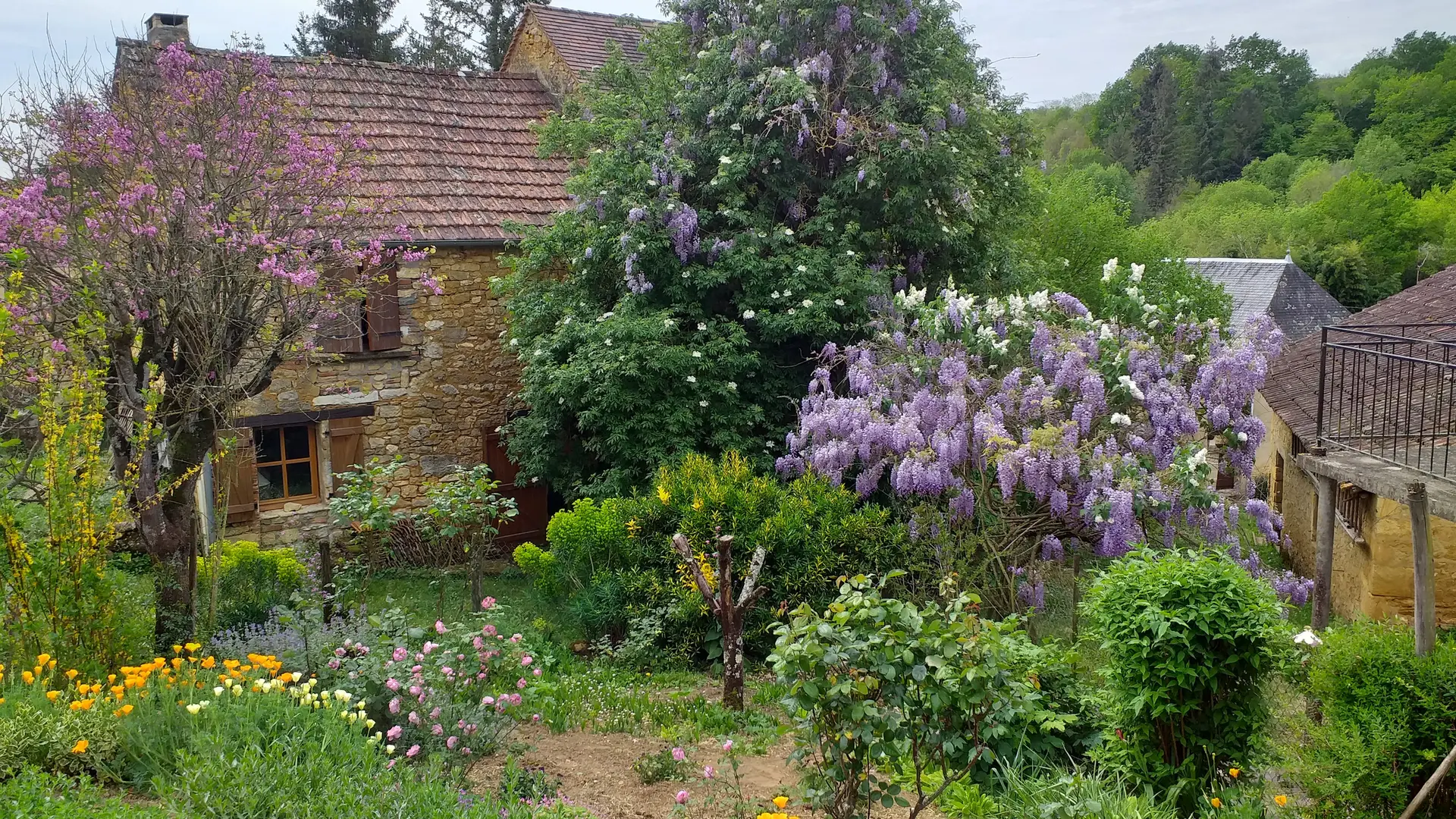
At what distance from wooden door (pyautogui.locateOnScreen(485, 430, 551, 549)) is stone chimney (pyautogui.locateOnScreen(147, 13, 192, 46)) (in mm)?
5593

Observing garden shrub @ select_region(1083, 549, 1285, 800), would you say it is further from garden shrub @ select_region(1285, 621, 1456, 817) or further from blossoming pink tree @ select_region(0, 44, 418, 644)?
blossoming pink tree @ select_region(0, 44, 418, 644)

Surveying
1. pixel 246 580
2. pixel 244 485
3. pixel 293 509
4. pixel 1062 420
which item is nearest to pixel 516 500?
pixel 293 509

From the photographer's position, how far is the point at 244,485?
10758 millimetres

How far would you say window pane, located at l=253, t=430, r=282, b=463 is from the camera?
36.2 feet

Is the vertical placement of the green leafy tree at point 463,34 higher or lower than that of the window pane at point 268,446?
higher

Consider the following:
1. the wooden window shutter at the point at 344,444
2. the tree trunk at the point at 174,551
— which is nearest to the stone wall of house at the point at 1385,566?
the tree trunk at the point at 174,551

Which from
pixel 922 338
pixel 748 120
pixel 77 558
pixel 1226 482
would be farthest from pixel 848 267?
pixel 1226 482

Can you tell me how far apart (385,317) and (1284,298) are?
2269cm

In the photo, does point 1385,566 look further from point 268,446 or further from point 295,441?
point 268,446

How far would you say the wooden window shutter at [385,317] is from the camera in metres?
11.3

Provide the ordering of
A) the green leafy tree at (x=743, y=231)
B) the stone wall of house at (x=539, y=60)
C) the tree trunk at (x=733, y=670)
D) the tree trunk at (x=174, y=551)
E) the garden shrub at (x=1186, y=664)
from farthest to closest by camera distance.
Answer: the stone wall of house at (x=539, y=60) < the green leafy tree at (x=743, y=231) < the tree trunk at (x=733, y=670) < the tree trunk at (x=174, y=551) < the garden shrub at (x=1186, y=664)

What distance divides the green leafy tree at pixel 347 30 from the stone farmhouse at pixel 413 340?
1183cm

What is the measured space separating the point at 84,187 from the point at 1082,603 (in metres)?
6.50

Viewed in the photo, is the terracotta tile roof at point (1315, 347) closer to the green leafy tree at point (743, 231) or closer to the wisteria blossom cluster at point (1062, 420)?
the wisteria blossom cluster at point (1062, 420)
